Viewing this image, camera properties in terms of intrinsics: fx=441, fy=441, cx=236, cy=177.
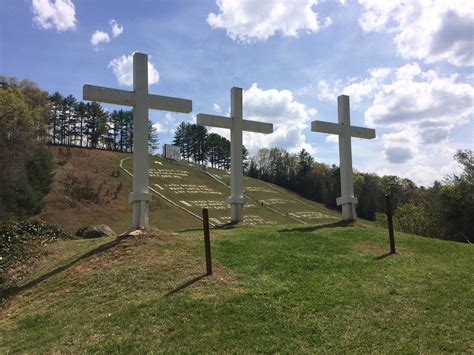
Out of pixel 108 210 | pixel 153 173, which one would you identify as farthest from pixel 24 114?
pixel 153 173

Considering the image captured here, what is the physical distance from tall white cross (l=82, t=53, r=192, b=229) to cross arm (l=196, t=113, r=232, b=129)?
1.92 metres

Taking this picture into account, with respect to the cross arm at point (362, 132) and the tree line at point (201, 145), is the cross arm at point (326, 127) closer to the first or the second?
the cross arm at point (362, 132)

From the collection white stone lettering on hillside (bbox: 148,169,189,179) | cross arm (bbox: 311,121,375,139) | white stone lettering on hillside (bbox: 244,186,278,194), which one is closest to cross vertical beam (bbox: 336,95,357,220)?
cross arm (bbox: 311,121,375,139)

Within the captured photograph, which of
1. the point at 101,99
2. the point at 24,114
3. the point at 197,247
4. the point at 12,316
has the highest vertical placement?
the point at 24,114

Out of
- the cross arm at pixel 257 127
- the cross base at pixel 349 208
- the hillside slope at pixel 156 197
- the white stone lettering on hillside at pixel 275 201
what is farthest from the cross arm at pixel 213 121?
the white stone lettering on hillside at pixel 275 201

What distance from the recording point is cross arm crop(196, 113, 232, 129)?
47.8 ft

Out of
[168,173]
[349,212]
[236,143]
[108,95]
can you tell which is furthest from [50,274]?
[168,173]

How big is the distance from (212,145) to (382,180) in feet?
142

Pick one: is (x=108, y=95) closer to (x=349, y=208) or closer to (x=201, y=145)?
(x=349, y=208)

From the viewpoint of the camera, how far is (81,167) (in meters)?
70.0

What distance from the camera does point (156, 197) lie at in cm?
6178

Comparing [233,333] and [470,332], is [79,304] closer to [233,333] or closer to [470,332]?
[233,333]

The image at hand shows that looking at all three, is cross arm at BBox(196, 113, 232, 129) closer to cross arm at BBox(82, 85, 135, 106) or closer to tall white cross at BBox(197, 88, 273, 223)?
tall white cross at BBox(197, 88, 273, 223)

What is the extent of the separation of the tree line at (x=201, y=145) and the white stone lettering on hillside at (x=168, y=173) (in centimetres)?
2975
